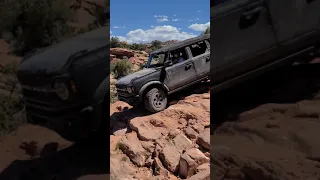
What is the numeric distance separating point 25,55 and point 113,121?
4.95 m

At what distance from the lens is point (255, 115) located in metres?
3.02

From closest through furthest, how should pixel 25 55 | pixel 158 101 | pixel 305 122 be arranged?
pixel 305 122
pixel 25 55
pixel 158 101

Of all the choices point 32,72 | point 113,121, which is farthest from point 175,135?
point 32,72

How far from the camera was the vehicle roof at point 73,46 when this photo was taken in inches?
118

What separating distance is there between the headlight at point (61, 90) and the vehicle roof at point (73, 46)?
0.77 feet

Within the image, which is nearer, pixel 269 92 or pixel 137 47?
pixel 269 92

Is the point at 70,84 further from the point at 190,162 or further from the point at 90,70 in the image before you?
the point at 190,162

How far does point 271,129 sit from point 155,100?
4.43m

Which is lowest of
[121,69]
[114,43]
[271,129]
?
[271,129]

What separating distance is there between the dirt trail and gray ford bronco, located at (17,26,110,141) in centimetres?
128

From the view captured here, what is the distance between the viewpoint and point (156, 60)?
26.0ft

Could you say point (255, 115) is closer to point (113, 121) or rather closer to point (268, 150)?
point (268, 150)

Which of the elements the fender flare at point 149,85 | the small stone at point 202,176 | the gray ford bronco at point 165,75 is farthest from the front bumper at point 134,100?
the small stone at point 202,176

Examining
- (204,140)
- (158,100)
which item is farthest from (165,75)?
(204,140)
